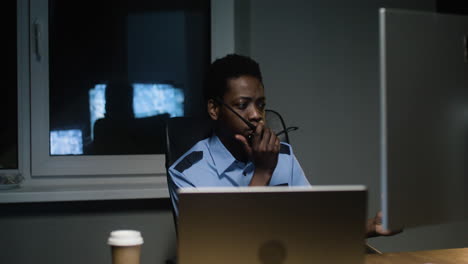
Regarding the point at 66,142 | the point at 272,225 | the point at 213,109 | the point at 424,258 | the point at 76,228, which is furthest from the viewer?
the point at 66,142

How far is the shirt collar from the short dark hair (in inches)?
5.6

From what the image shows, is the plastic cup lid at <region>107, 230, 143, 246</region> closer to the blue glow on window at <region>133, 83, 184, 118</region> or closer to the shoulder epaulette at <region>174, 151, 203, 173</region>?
the shoulder epaulette at <region>174, 151, 203, 173</region>

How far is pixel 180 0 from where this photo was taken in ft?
7.60

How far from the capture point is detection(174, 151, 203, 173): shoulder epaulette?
1.37 meters

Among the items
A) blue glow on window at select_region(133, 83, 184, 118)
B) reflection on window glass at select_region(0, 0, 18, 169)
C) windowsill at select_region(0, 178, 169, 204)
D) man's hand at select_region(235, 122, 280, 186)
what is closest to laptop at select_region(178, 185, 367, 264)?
man's hand at select_region(235, 122, 280, 186)

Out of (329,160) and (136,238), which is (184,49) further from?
(136,238)

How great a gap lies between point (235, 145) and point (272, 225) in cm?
80

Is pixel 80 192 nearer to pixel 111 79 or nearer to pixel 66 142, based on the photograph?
pixel 66 142

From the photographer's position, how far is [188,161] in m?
1.39


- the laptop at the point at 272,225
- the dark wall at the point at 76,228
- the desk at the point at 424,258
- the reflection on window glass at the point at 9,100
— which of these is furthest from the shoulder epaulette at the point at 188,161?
the reflection on window glass at the point at 9,100

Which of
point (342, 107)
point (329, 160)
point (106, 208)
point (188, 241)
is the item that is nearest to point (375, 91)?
point (342, 107)

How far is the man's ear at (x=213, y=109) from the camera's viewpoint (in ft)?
5.02

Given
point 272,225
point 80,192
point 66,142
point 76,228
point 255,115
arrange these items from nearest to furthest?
point 272,225 → point 255,115 → point 80,192 → point 76,228 → point 66,142

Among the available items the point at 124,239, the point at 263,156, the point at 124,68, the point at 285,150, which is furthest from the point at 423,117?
the point at 124,68
